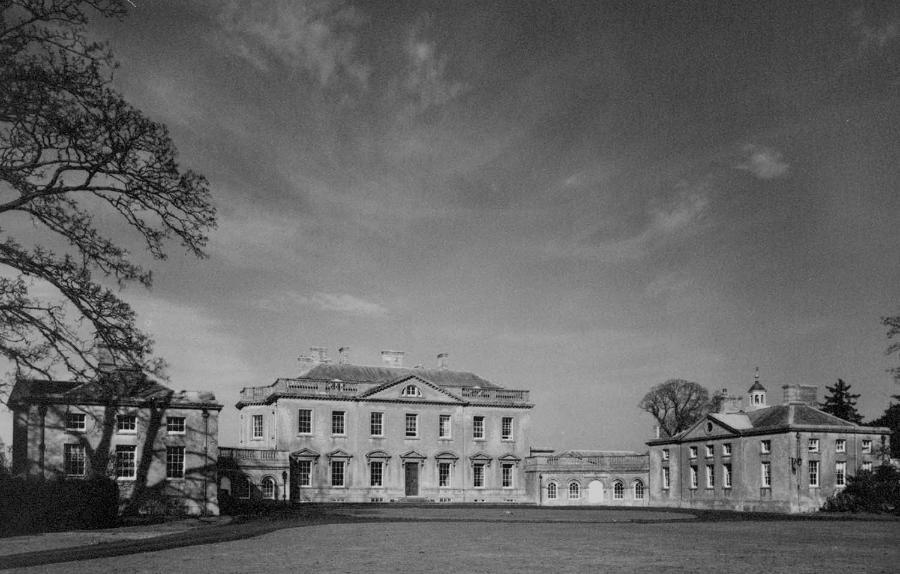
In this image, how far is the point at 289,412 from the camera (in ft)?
167

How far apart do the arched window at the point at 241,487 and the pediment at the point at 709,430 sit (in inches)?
1001

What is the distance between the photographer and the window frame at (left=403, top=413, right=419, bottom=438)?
2131 inches

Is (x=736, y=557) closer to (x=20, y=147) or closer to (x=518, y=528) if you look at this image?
(x=518, y=528)

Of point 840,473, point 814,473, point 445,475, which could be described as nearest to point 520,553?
point 814,473

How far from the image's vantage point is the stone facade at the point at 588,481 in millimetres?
53406

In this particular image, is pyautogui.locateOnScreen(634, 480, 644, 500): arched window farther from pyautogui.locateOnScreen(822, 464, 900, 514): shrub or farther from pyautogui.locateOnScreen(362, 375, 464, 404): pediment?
pyautogui.locateOnScreen(822, 464, 900, 514): shrub

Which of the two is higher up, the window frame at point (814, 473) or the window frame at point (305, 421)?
the window frame at point (305, 421)

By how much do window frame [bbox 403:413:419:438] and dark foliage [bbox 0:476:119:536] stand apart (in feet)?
93.5

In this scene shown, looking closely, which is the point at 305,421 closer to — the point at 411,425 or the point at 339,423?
the point at 339,423

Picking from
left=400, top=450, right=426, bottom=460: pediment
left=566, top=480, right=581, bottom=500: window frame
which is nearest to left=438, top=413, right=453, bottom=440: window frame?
left=400, top=450, right=426, bottom=460: pediment

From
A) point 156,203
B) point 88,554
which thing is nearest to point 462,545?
point 88,554

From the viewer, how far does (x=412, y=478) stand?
53781mm

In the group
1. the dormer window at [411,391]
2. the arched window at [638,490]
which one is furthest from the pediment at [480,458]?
the arched window at [638,490]

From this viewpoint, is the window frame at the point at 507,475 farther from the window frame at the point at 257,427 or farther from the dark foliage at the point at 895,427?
the dark foliage at the point at 895,427
